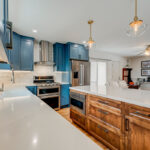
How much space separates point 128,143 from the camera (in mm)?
1221

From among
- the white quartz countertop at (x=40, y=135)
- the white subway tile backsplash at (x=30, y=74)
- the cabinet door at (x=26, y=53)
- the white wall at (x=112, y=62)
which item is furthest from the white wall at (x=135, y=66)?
the white quartz countertop at (x=40, y=135)

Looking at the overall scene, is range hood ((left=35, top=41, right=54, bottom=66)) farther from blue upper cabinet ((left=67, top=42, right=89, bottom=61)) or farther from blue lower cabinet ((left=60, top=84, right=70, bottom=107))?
blue lower cabinet ((left=60, top=84, right=70, bottom=107))

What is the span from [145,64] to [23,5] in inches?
265

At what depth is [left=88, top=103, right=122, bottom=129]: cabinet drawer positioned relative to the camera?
135cm

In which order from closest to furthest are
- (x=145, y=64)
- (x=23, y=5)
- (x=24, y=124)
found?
(x=24, y=124) → (x=23, y=5) → (x=145, y=64)

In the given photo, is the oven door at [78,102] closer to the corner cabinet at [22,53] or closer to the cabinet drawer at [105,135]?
the cabinet drawer at [105,135]

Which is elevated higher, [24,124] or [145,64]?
[145,64]

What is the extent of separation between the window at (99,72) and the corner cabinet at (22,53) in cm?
286

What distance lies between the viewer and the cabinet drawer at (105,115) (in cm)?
135

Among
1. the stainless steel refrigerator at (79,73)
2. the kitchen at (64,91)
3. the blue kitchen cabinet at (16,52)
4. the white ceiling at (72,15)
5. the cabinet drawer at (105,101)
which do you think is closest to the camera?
the kitchen at (64,91)

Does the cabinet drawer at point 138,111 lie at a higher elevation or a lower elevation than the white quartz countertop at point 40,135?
lower

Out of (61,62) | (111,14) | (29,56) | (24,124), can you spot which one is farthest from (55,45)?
(24,124)

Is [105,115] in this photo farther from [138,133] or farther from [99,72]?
[99,72]

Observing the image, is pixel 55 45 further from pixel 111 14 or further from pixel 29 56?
pixel 111 14
